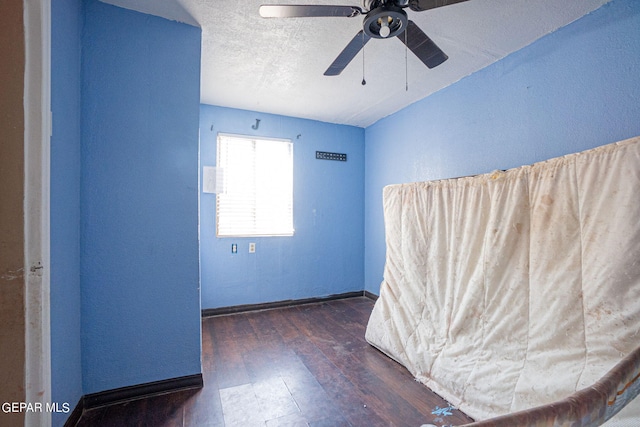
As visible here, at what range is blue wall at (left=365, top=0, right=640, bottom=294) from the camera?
1.62m

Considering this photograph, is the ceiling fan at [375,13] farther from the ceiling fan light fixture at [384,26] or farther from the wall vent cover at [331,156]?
the wall vent cover at [331,156]

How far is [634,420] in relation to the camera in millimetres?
1077

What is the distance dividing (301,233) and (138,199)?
216 centimetres

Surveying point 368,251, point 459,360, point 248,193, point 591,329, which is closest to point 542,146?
point 591,329

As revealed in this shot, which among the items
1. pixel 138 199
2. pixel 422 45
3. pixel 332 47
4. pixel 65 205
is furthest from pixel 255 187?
pixel 422 45

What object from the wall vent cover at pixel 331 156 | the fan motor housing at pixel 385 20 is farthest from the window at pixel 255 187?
the fan motor housing at pixel 385 20

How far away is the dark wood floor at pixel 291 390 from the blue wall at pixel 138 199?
22 centimetres

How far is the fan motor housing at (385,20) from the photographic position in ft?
4.28

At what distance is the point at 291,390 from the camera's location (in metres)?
1.88

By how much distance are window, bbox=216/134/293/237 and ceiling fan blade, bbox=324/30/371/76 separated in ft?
5.96

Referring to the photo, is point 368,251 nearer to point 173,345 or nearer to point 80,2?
point 173,345

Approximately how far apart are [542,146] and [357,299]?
278 centimetres

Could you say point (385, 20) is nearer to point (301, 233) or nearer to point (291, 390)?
point (291, 390)
